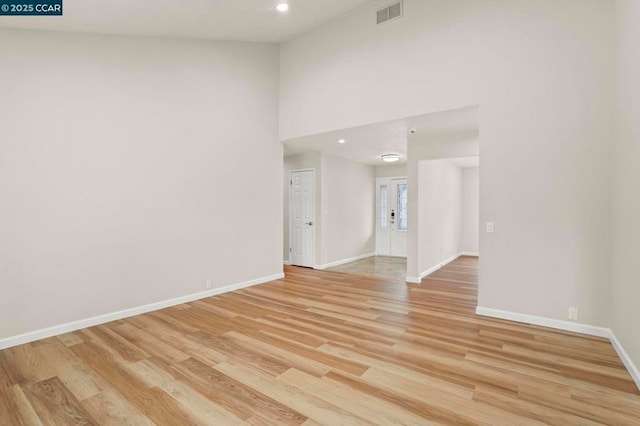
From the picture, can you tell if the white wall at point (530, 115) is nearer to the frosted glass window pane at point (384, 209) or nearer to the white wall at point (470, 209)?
the frosted glass window pane at point (384, 209)

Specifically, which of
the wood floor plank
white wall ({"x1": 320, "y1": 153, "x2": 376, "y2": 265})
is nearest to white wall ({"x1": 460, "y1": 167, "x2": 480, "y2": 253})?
white wall ({"x1": 320, "y1": 153, "x2": 376, "y2": 265})

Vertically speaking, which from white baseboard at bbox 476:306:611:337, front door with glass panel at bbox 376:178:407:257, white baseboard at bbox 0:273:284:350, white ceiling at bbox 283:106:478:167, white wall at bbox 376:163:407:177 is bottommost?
white baseboard at bbox 0:273:284:350

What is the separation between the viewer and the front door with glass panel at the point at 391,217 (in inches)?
341

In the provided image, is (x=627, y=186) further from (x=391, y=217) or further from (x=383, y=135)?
(x=391, y=217)

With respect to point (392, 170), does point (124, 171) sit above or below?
below

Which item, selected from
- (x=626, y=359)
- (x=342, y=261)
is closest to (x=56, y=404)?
(x=626, y=359)

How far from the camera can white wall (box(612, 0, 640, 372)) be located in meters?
2.46

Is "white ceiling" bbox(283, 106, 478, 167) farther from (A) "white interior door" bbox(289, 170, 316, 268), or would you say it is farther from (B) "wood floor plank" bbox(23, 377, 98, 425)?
(B) "wood floor plank" bbox(23, 377, 98, 425)

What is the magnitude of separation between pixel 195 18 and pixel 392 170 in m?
6.20

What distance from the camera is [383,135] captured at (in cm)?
530

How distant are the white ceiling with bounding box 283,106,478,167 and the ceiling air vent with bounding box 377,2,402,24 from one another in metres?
1.44

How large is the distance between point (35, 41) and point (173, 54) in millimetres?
1496

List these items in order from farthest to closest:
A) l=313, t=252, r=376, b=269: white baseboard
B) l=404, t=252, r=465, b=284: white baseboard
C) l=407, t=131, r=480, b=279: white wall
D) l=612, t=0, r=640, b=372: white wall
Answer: l=313, t=252, r=376, b=269: white baseboard
l=404, t=252, r=465, b=284: white baseboard
l=407, t=131, r=480, b=279: white wall
l=612, t=0, r=640, b=372: white wall

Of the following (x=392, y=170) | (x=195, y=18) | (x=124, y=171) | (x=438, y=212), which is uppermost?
(x=195, y=18)
